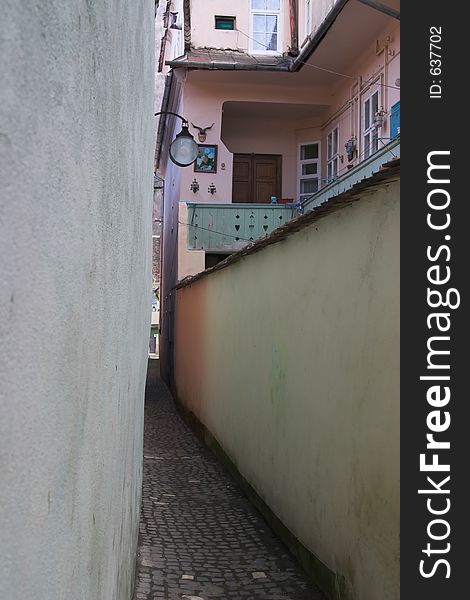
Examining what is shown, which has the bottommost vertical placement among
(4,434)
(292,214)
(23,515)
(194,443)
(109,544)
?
(194,443)

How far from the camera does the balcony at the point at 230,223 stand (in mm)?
15195

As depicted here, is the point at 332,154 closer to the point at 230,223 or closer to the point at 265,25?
the point at 230,223

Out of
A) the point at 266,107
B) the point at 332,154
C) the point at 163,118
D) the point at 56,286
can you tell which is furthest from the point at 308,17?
the point at 56,286

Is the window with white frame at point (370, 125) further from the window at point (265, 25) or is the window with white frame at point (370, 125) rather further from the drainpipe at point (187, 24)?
the drainpipe at point (187, 24)

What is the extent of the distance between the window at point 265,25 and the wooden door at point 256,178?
2.68 meters

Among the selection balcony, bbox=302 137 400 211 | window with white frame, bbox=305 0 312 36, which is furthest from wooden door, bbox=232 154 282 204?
window with white frame, bbox=305 0 312 36

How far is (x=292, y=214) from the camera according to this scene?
50.2 ft

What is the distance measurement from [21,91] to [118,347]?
169 cm

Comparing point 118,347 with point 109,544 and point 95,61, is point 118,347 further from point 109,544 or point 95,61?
point 95,61

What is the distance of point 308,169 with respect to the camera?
17.6 m

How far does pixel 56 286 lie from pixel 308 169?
1686 cm

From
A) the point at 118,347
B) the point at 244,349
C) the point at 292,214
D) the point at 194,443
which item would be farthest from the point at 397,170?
the point at 292,214

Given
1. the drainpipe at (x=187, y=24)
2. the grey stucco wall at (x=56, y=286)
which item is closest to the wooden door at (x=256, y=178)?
the drainpipe at (x=187, y=24)

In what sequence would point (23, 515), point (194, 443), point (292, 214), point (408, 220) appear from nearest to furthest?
point (23, 515)
point (408, 220)
point (194, 443)
point (292, 214)
